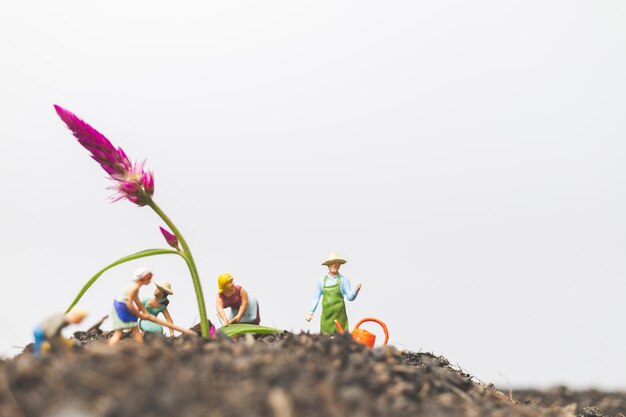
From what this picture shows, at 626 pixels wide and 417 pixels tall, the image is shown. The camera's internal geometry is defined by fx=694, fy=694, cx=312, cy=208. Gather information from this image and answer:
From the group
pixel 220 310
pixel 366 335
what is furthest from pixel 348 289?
pixel 220 310

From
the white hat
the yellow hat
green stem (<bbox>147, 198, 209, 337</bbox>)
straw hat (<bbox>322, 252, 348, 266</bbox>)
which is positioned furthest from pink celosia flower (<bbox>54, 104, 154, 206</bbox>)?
straw hat (<bbox>322, 252, 348, 266</bbox>)

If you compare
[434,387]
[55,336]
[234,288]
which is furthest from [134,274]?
[434,387]

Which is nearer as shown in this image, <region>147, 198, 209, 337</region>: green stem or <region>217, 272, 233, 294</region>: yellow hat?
<region>147, 198, 209, 337</region>: green stem

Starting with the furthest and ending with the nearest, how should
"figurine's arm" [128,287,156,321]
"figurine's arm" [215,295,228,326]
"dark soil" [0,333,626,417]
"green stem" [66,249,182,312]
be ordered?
"figurine's arm" [215,295,228,326]
"green stem" [66,249,182,312]
"figurine's arm" [128,287,156,321]
"dark soil" [0,333,626,417]

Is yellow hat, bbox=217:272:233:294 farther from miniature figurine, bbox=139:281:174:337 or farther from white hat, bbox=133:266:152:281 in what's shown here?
white hat, bbox=133:266:152:281

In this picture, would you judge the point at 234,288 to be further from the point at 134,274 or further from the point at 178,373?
the point at 178,373

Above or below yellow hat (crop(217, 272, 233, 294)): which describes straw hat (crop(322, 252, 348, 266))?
above

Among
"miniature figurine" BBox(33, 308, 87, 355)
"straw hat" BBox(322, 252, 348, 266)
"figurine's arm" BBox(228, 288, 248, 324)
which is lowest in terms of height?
"miniature figurine" BBox(33, 308, 87, 355)
